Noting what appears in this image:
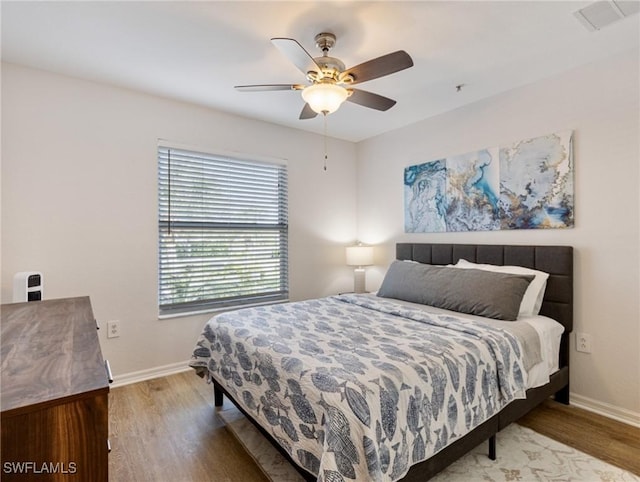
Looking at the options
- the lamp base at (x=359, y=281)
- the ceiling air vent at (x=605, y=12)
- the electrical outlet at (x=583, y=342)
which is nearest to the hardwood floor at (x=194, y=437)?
the electrical outlet at (x=583, y=342)

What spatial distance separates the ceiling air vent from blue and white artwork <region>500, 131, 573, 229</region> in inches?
30.2

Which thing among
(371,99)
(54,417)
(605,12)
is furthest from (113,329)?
(605,12)

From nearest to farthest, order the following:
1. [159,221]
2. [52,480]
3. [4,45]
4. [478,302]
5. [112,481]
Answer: [52,480]
[112,481]
[4,45]
[478,302]
[159,221]

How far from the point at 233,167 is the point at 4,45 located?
1.81 m

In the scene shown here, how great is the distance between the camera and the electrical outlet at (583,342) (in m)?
2.45

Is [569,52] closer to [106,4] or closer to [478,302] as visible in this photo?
[478,302]

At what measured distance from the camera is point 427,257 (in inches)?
135

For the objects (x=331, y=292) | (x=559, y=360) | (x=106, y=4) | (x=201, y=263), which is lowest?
(x=559, y=360)

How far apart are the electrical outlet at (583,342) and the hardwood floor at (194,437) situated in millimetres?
436

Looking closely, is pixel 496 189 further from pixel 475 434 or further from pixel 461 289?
pixel 475 434

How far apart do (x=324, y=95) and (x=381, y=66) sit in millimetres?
347

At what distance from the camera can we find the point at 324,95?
75.1 inches

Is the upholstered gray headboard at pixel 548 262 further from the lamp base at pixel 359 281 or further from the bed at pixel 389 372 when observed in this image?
the lamp base at pixel 359 281

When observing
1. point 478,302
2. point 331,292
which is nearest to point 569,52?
point 478,302
